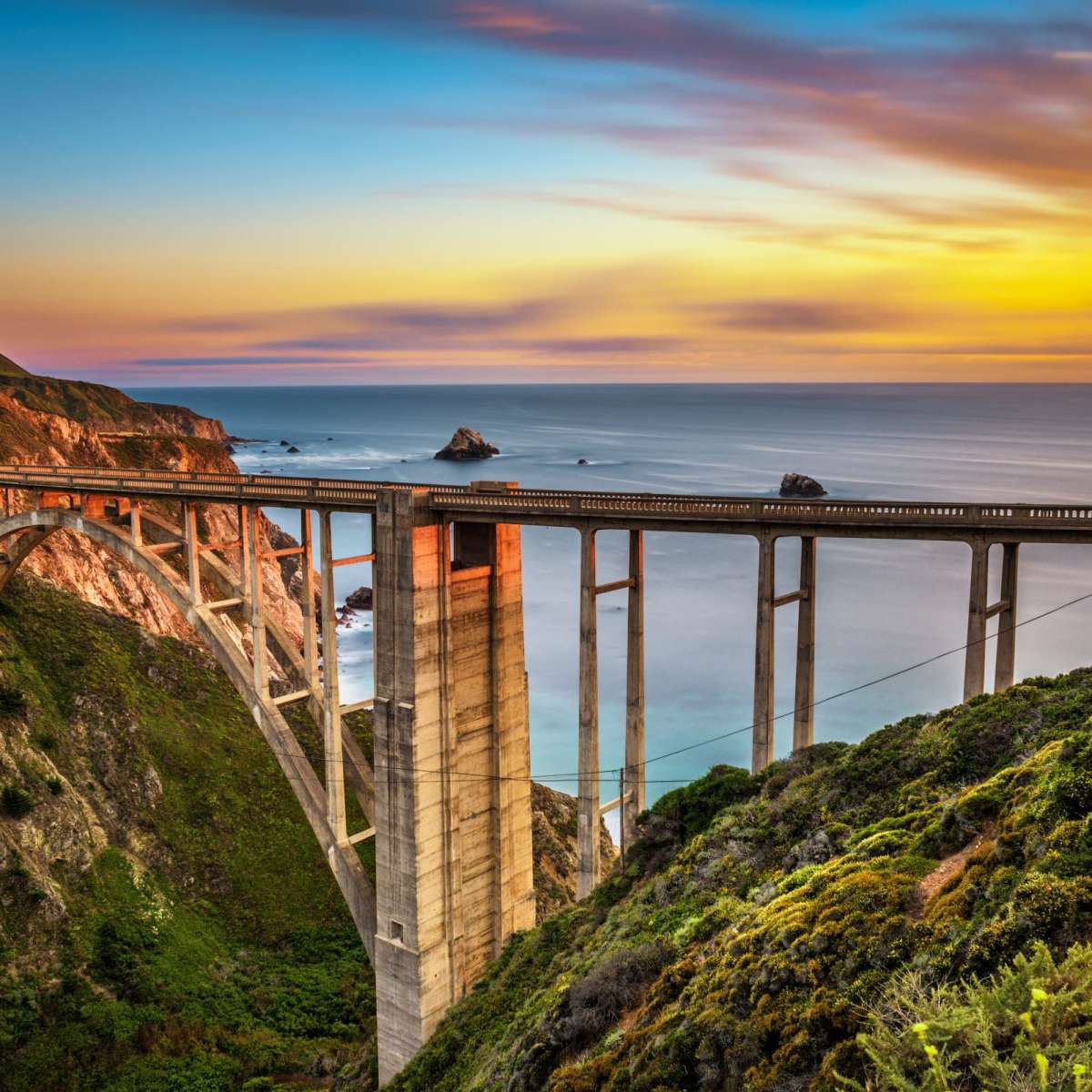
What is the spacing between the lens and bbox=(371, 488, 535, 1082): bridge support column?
2578cm

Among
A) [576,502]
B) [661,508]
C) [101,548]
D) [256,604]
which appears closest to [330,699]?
[256,604]

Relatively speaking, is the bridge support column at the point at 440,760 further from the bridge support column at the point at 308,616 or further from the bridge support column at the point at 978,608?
the bridge support column at the point at 978,608

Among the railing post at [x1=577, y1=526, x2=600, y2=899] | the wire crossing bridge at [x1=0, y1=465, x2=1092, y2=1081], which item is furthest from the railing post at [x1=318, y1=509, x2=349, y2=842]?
the railing post at [x1=577, y1=526, x2=600, y2=899]

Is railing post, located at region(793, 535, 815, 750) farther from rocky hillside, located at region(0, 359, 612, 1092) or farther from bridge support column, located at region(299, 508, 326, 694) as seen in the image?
rocky hillside, located at region(0, 359, 612, 1092)

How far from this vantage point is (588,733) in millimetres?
24156

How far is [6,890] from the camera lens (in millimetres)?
30656

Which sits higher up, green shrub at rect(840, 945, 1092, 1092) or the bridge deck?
the bridge deck

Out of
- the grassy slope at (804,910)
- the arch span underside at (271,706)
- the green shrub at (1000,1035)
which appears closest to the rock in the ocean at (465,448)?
the arch span underside at (271,706)

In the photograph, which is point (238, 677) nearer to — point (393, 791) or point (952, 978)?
point (393, 791)

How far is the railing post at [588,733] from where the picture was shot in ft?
77.8

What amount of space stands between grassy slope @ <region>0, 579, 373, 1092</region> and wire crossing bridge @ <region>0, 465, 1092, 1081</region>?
5853mm

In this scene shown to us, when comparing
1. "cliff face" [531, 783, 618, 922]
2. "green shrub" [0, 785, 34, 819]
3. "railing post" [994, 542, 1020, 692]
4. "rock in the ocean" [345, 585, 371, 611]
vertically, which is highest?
"railing post" [994, 542, 1020, 692]

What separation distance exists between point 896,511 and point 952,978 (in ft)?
37.6

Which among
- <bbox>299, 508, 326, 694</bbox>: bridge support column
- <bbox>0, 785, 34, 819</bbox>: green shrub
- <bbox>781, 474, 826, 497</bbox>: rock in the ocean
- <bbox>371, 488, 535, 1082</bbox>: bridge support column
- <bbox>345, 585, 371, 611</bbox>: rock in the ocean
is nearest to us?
<bbox>371, 488, 535, 1082</bbox>: bridge support column
